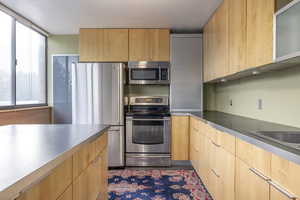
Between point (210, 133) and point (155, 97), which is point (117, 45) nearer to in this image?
point (155, 97)

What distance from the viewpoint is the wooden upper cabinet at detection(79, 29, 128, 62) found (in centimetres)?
398

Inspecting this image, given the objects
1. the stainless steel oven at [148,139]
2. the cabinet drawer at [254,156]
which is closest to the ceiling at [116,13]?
the stainless steel oven at [148,139]

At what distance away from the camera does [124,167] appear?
3803mm

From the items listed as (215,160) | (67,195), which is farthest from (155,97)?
(67,195)

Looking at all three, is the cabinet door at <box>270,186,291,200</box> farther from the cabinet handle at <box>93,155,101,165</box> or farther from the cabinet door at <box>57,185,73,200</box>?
the cabinet handle at <box>93,155,101,165</box>

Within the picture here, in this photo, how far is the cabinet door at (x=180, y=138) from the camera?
3766 mm

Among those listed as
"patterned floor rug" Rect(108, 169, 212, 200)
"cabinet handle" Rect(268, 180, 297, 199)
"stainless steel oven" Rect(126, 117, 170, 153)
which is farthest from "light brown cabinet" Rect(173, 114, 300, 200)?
"stainless steel oven" Rect(126, 117, 170, 153)

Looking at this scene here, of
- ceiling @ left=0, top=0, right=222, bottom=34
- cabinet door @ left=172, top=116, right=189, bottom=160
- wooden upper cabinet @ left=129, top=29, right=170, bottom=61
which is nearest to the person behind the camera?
ceiling @ left=0, top=0, right=222, bottom=34

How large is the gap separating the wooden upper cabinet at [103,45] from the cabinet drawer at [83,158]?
2.57 m

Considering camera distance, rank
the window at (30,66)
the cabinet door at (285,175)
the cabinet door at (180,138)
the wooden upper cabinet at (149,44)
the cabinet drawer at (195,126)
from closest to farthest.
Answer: the cabinet door at (285,175)
the cabinet drawer at (195,126)
the window at (30,66)
the cabinet door at (180,138)
the wooden upper cabinet at (149,44)

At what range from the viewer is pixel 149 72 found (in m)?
4.02

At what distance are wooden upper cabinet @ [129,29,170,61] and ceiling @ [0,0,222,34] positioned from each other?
0.13 metres

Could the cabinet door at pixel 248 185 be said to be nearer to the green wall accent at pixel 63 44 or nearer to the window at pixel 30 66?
the window at pixel 30 66

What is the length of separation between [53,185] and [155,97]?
3403mm
